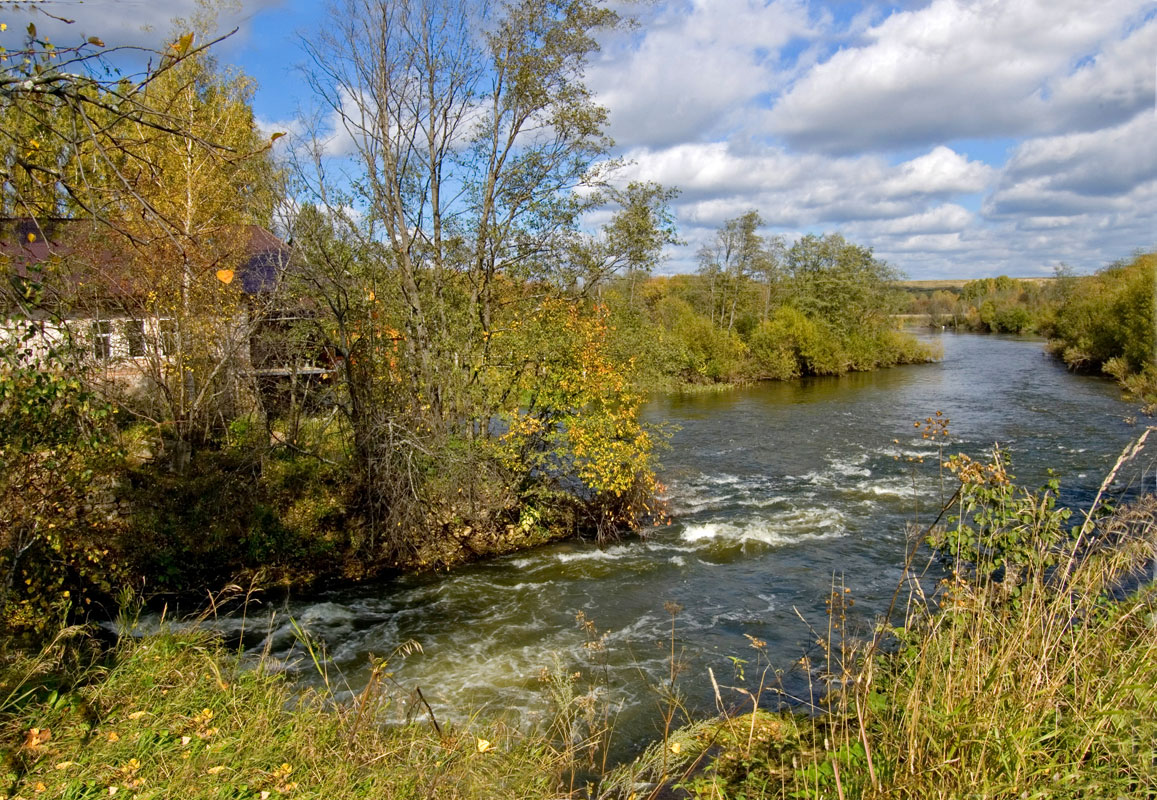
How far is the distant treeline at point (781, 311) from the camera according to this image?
36.7 meters

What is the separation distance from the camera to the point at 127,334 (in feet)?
38.9

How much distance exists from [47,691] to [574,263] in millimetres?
10232

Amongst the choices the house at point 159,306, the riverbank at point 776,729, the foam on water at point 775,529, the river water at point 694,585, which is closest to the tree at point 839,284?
the river water at point 694,585

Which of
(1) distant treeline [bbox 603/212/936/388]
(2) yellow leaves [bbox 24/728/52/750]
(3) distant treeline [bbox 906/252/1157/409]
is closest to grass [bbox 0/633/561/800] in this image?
(2) yellow leaves [bbox 24/728/52/750]

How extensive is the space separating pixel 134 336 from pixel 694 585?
396 inches

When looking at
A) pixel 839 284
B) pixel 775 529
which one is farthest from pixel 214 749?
pixel 839 284

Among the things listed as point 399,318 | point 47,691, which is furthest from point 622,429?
point 47,691

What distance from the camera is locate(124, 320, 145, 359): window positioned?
A: 38.9 feet

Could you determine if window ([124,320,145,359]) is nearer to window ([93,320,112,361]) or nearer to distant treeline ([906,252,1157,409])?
window ([93,320,112,361])

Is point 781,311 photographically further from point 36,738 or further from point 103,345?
point 36,738

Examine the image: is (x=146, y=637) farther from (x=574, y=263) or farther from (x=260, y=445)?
(x=574, y=263)

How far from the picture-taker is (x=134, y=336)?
40.2ft

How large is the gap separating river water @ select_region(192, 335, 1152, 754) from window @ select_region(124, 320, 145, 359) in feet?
18.0

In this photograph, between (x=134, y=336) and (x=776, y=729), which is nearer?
(x=776, y=729)
